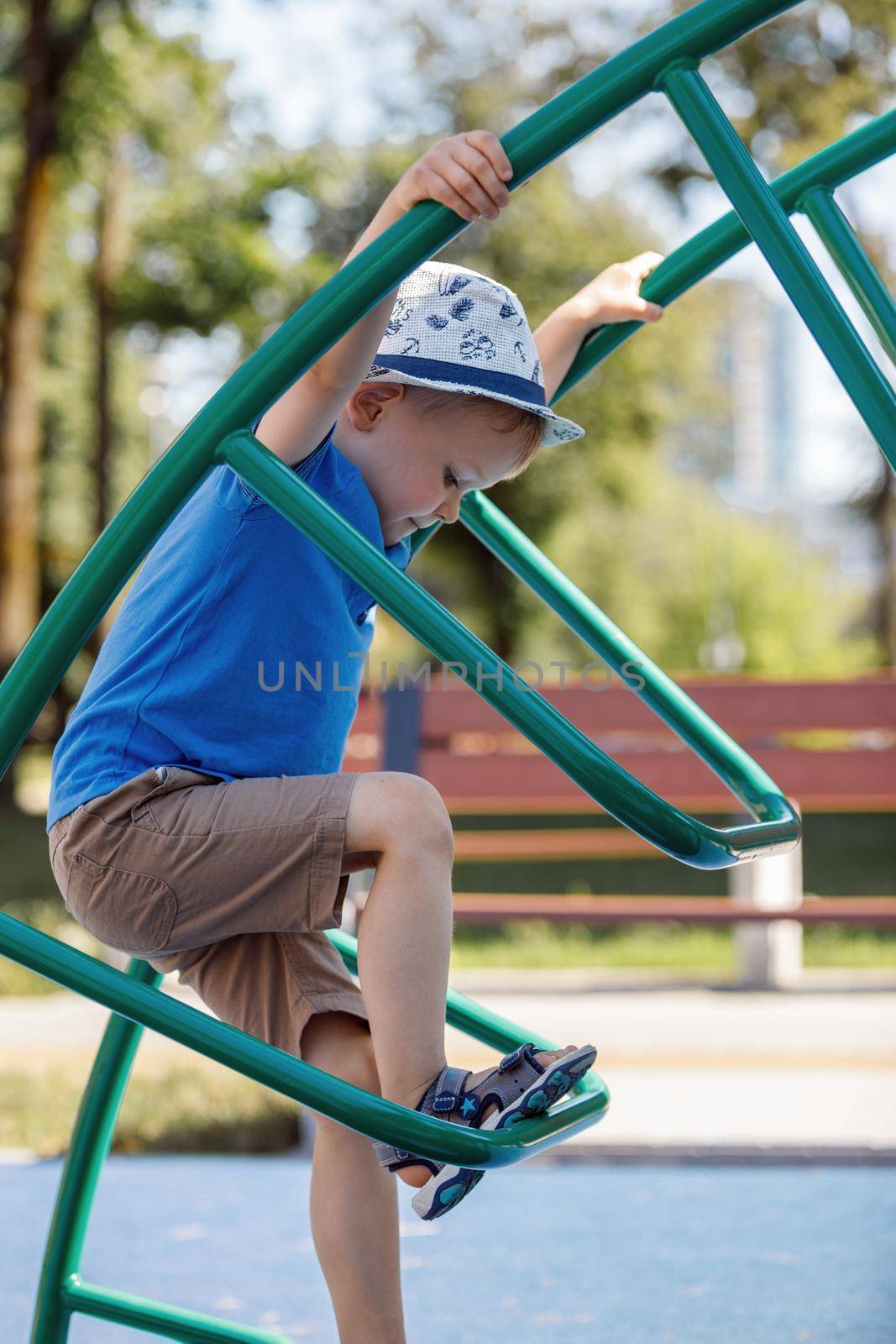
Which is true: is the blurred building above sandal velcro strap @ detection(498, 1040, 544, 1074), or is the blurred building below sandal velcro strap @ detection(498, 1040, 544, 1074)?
above

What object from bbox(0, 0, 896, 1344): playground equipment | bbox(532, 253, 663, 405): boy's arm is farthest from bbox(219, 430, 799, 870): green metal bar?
bbox(532, 253, 663, 405): boy's arm

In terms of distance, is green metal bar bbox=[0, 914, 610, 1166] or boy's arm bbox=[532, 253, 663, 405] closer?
green metal bar bbox=[0, 914, 610, 1166]

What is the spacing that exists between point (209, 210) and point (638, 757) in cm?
973

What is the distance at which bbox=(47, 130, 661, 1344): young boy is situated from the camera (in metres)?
1.18

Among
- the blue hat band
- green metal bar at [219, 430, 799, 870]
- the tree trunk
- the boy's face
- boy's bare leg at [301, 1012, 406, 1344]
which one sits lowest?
boy's bare leg at [301, 1012, 406, 1344]

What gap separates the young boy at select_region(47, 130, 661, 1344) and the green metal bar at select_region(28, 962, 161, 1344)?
25cm

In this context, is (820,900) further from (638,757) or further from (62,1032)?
(62,1032)

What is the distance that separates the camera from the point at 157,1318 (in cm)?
160

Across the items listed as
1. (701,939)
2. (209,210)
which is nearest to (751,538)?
(209,210)

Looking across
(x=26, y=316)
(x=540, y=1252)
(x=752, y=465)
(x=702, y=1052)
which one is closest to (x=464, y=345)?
(x=540, y=1252)

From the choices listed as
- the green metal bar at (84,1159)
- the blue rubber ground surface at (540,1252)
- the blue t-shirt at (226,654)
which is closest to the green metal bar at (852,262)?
the blue t-shirt at (226,654)

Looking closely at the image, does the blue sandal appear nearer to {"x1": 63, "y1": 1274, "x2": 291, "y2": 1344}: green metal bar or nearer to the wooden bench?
{"x1": 63, "y1": 1274, "x2": 291, "y2": 1344}: green metal bar

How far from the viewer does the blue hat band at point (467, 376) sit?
4.18 ft

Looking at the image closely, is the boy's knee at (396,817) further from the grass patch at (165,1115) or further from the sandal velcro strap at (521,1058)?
the grass patch at (165,1115)
